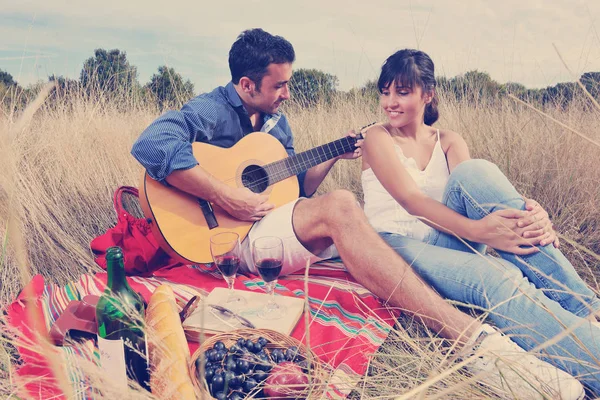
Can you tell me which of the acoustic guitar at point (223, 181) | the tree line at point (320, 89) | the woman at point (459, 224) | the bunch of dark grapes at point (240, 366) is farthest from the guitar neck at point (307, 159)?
the tree line at point (320, 89)

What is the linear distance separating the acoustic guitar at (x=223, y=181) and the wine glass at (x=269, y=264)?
0.68 m

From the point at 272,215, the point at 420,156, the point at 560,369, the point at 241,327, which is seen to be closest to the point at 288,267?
the point at 272,215

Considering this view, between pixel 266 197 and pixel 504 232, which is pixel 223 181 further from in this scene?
pixel 504 232

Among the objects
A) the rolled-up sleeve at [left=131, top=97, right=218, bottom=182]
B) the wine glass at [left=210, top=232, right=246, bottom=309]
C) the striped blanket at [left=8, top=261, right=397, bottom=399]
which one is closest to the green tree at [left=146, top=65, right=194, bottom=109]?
the rolled-up sleeve at [left=131, top=97, right=218, bottom=182]

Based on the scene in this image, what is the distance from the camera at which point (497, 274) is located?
6.72 ft

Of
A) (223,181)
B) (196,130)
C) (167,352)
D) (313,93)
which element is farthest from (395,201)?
(313,93)

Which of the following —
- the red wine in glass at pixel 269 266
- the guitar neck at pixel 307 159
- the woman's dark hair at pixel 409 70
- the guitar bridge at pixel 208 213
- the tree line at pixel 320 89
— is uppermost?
the tree line at pixel 320 89

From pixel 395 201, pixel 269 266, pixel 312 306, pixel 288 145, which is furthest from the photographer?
pixel 288 145

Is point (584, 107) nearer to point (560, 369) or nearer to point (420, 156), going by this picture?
point (420, 156)

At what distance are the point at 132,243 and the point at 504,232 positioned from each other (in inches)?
76.7

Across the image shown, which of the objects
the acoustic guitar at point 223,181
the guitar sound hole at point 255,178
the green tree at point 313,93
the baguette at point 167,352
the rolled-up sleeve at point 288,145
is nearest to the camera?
the baguette at point 167,352

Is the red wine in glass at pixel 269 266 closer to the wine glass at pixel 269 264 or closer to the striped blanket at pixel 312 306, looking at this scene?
the wine glass at pixel 269 264

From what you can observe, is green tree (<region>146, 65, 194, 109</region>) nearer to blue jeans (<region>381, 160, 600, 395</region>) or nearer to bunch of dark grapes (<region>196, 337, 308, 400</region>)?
blue jeans (<region>381, 160, 600, 395</region>)

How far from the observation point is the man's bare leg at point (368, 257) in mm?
2072
